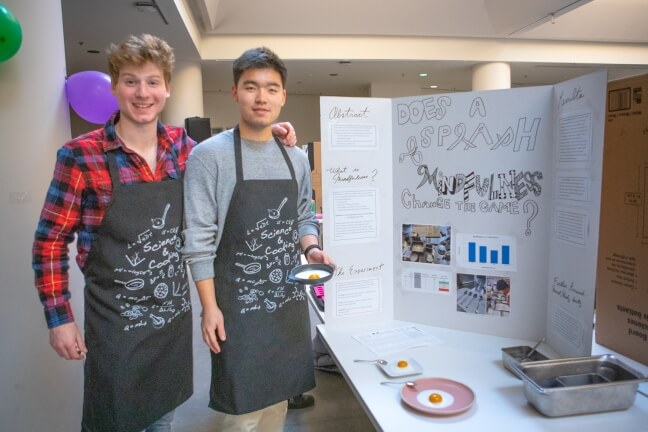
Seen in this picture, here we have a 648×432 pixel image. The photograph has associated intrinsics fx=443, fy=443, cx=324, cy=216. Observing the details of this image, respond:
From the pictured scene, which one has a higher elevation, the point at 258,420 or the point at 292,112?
the point at 292,112

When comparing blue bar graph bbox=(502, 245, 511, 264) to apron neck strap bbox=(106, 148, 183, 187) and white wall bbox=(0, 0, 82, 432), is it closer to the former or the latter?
apron neck strap bbox=(106, 148, 183, 187)

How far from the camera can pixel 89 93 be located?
2.27 m

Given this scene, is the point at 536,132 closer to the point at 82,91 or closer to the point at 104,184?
the point at 104,184

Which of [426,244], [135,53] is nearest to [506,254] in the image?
[426,244]

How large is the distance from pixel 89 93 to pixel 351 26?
6.05 meters

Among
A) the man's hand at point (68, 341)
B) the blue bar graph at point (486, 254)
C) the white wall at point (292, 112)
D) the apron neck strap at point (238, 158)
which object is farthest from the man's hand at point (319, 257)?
the white wall at point (292, 112)

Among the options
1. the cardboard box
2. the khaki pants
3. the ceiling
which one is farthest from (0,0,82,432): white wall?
the ceiling

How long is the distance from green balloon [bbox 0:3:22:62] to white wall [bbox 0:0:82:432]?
9 centimetres

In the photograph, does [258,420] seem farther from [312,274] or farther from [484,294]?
[484,294]

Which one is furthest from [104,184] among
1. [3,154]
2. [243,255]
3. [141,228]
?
[3,154]

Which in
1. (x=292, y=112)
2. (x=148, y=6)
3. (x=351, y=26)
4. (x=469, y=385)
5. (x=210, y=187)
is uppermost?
(x=351, y=26)

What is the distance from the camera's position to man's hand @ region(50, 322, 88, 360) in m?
1.29

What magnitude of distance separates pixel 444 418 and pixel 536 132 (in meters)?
0.91

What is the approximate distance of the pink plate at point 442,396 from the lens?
1058 mm
